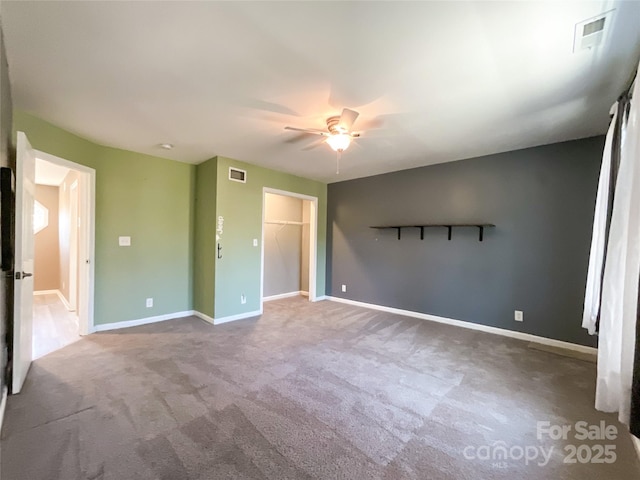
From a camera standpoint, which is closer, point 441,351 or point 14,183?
point 14,183

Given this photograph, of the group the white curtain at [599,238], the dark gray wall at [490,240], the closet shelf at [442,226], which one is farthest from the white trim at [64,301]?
the white curtain at [599,238]

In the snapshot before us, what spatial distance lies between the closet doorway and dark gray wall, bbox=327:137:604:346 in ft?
3.01

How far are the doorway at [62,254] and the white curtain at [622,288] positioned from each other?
4888 millimetres

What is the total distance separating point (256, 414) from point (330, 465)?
69cm

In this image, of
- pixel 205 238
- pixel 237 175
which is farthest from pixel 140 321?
pixel 237 175

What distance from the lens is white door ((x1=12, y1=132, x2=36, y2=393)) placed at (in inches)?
88.2

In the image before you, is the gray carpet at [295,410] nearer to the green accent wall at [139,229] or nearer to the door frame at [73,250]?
the green accent wall at [139,229]

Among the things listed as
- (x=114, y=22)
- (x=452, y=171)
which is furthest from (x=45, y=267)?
(x=452, y=171)

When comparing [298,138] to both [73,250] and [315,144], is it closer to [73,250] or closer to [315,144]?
[315,144]

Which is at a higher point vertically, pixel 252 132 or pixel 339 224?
pixel 252 132

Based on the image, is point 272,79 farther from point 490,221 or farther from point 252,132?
point 490,221

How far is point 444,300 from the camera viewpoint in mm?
4426

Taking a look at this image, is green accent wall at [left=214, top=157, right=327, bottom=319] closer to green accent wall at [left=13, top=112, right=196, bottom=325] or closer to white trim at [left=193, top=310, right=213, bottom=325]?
white trim at [left=193, top=310, right=213, bottom=325]

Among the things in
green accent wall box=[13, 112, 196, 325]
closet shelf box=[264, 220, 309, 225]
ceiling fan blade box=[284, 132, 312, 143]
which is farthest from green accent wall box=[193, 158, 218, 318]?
closet shelf box=[264, 220, 309, 225]
